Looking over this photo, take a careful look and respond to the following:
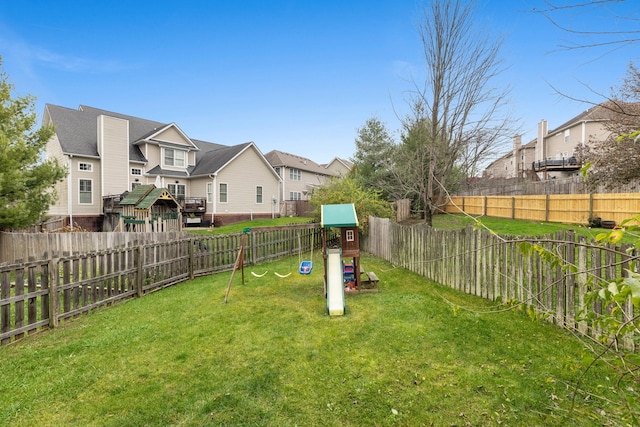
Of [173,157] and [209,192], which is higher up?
[173,157]

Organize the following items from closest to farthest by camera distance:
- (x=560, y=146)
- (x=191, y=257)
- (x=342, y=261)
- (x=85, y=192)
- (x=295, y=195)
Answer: (x=342, y=261) → (x=191, y=257) → (x=85, y=192) → (x=295, y=195) → (x=560, y=146)

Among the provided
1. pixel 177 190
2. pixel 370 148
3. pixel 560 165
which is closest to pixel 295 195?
pixel 370 148

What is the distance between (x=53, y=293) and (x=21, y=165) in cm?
962

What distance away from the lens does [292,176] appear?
33.6 meters

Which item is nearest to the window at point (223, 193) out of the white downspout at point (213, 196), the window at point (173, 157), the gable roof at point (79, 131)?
the white downspout at point (213, 196)

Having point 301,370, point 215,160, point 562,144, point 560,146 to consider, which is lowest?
point 301,370

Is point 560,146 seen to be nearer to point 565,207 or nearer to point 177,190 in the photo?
point 565,207

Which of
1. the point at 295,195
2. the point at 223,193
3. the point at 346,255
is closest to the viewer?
the point at 346,255

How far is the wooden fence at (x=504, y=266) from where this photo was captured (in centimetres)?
434

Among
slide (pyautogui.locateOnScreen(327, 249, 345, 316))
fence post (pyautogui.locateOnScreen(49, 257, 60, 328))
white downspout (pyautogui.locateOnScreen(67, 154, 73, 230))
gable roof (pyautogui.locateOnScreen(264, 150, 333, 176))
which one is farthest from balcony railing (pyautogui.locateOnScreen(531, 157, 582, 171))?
white downspout (pyautogui.locateOnScreen(67, 154, 73, 230))

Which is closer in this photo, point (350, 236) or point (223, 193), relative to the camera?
point (350, 236)

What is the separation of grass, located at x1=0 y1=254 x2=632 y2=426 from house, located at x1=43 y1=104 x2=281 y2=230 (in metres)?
16.8

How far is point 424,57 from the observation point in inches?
357

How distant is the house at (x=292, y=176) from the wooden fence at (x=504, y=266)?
21203 millimetres
